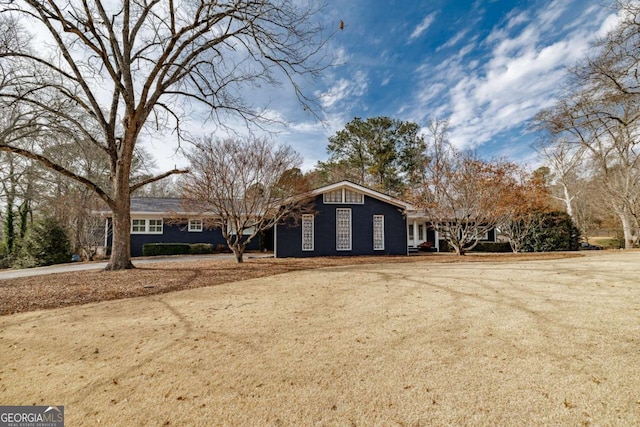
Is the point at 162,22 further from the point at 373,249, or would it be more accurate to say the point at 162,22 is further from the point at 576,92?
the point at 576,92

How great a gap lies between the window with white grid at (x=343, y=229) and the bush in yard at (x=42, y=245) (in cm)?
1574

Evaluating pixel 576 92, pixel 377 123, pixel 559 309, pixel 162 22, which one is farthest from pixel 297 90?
pixel 377 123

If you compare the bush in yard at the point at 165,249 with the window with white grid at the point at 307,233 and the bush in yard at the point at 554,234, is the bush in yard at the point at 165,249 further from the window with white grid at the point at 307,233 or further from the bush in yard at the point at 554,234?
the bush in yard at the point at 554,234

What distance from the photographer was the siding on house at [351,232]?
1630 cm

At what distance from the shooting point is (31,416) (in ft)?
8.83

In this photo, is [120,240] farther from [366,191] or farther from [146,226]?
[366,191]

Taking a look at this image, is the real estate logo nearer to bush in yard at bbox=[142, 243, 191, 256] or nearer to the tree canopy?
bush in yard at bbox=[142, 243, 191, 256]

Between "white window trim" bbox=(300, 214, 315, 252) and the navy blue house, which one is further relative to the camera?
"white window trim" bbox=(300, 214, 315, 252)

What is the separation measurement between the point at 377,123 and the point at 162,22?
22021 millimetres

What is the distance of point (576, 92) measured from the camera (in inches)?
715

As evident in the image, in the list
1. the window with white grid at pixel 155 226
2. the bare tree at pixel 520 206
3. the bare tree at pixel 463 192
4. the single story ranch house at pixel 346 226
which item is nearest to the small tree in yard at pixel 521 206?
the bare tree at pixel 520 206

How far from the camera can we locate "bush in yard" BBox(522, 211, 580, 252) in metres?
18.5

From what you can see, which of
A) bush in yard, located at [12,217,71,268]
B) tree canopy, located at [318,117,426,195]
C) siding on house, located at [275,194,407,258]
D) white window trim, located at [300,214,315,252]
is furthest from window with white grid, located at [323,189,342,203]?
bush in yard, located at [12,217,71,268]

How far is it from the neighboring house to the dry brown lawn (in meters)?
14.7
